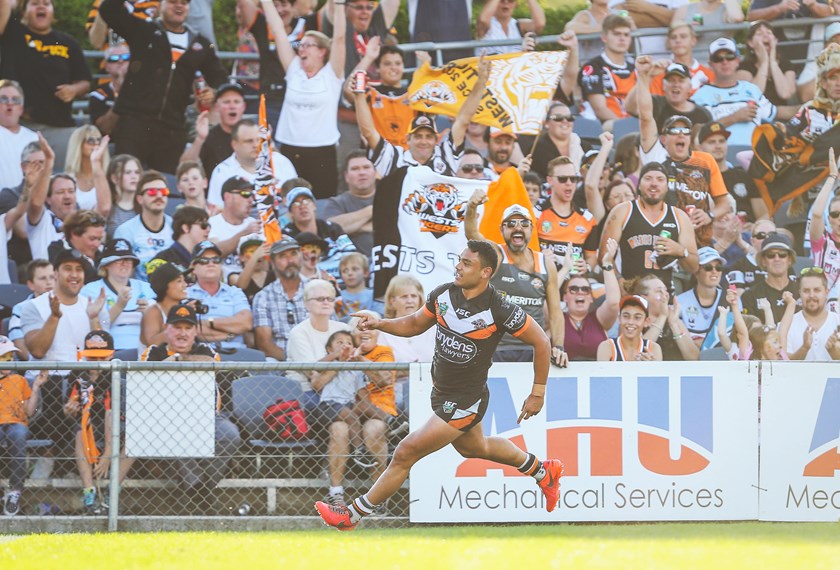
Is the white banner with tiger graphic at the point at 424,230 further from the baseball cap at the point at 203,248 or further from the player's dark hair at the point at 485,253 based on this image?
the player's dark hair at the point at 485,253

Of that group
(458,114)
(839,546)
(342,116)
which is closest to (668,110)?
(458,114)

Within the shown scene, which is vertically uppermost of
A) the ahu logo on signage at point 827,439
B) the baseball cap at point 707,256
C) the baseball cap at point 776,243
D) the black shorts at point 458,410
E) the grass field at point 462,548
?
the baseball cap at point 776,243

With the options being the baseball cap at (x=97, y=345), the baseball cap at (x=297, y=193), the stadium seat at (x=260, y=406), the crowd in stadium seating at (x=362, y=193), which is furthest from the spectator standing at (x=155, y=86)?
the stadium seat at (x=260, y=406)

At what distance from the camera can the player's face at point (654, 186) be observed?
11469 mm

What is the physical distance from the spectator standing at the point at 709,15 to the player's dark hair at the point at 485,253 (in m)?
8.13

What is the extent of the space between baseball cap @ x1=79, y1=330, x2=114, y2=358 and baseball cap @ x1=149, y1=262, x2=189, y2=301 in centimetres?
73

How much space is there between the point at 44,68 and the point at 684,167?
7.24m

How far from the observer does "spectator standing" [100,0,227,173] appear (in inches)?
499

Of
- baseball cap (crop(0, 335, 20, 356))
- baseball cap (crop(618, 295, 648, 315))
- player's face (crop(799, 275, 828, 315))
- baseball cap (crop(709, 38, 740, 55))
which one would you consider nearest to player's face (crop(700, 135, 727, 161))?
baseball cap (crop(709, 38, 740, 55))

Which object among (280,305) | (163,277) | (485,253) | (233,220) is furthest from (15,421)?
(485,253)

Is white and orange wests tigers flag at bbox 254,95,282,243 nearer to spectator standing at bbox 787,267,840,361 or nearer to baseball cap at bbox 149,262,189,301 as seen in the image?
baseball cap at bbox 149,262,189,301

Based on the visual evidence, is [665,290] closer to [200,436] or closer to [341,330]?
[341,330]

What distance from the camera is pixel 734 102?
1370cm

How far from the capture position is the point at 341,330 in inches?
392
